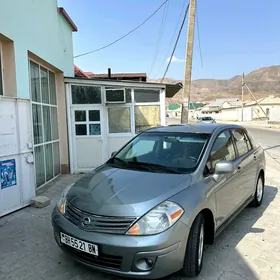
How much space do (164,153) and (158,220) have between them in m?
1.34

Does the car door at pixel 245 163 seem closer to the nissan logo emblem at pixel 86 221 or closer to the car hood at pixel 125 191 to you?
the car hood at pixel 125 191

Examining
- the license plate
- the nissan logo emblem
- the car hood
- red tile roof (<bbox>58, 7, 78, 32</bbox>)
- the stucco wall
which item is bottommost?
the license plate

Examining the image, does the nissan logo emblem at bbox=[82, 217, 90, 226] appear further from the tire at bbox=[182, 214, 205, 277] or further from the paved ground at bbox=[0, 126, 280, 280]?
the tire at bbox=[182, 214, 205, 277]

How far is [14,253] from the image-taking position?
3.53m

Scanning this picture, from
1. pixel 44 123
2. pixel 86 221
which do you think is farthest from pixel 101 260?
pixel 44 123

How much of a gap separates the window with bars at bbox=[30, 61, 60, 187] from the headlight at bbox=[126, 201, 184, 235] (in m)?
4.58

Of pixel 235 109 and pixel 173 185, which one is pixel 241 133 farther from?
pixel 235 109

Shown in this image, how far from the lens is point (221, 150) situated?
3951mm

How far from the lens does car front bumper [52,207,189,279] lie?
2486mm

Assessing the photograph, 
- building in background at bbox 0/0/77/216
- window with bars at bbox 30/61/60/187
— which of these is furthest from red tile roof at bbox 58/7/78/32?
window with bars at bbox 30/61/60/187

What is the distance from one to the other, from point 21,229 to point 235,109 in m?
59.8

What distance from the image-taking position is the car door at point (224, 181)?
3.42m

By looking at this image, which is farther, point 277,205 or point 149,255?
point 277,205

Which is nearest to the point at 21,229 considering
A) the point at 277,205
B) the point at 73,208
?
the point at 73,208
